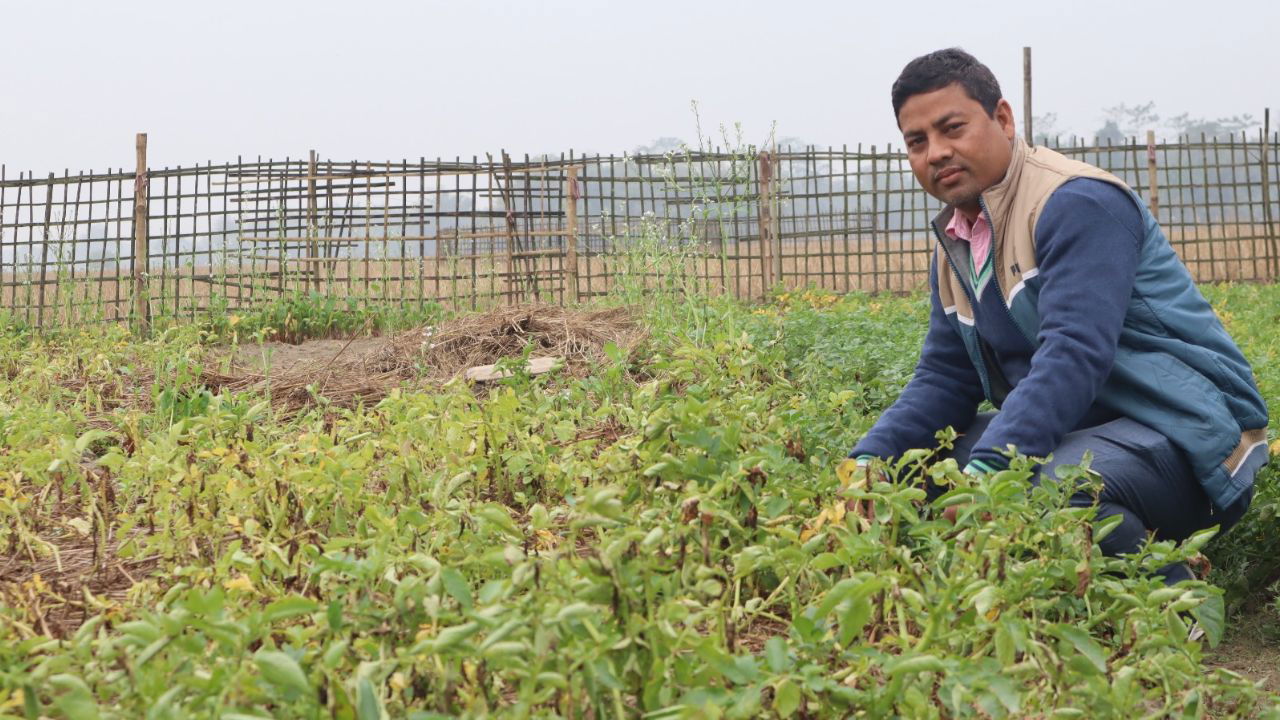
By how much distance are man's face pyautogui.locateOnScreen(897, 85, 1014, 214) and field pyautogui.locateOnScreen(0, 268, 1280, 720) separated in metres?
0.65

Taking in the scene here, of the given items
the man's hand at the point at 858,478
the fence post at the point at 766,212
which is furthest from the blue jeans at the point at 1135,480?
the fence post at the point at 766,212

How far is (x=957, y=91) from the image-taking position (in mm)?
2609

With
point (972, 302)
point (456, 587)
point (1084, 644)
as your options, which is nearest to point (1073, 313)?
point (972, 302)

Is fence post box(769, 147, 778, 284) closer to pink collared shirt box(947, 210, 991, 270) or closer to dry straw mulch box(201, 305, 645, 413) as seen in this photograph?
dry straw mulch box(201, 305, 645, 413)

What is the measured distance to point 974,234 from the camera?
281 centimetres

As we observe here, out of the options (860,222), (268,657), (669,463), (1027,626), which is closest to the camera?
(268,657)

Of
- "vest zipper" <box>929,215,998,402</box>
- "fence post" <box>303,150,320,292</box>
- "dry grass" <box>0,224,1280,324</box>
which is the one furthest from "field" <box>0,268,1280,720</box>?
"fence post" <box>303,150,320,292</box>

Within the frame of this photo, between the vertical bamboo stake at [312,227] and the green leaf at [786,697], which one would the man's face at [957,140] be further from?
the vertical bamboo stake at [312,227]

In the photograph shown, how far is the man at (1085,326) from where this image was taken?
2.41 metres

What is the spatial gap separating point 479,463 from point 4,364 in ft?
18.5

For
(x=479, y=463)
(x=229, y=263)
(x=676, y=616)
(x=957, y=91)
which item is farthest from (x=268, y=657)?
(x=229, y=263)

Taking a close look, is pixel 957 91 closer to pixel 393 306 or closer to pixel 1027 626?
pixel 1027 626

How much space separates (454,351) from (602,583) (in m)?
5.72

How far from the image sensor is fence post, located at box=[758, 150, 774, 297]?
45.8 ft
